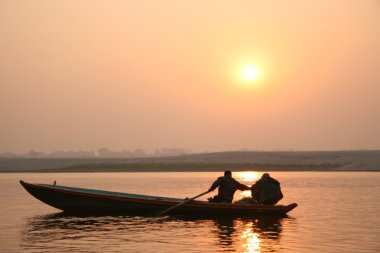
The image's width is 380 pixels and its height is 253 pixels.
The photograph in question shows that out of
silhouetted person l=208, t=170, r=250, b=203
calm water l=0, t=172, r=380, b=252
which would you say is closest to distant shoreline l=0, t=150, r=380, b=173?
silhouetted person l=208, t=170, r=250, b=203

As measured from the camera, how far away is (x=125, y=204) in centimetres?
2619

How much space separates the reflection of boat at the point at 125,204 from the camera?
25516 mm

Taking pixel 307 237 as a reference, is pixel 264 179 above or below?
above

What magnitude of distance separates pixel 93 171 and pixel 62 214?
299 ft

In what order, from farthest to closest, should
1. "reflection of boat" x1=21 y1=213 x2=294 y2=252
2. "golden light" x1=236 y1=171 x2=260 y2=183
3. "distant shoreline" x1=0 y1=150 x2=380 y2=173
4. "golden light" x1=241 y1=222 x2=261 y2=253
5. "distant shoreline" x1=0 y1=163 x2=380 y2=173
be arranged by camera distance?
"distant shoreline" x1=0 y1=163 x2=380 y2=173
"distant shoreline" x1=0 y1=150 x2=380 y2=173
"golden light" x1=236 y1=171 x2=260 y2=183
"reflection of boat" x1=21 y1=213 x2=294 y2=252
"golden light" x1=241 y1=222 x2=261 y2=253

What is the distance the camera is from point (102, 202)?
26.3 meters

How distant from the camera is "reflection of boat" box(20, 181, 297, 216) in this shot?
2552 centimetres

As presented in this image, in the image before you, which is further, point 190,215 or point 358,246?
point 190,215

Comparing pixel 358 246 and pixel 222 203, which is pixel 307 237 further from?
pixel 222 203

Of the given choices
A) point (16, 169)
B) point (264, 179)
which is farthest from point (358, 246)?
point (16, 169)

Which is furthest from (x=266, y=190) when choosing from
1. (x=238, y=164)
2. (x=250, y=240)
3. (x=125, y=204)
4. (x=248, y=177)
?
(x=238, y=164)

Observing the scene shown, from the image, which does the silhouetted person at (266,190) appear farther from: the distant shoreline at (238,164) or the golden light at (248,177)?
the distant shoreline at (238,164)

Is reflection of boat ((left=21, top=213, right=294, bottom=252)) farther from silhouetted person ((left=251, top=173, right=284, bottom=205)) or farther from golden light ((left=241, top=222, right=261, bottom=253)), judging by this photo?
silhouetted person ((left=251, top=173, right=284, bottom=205))

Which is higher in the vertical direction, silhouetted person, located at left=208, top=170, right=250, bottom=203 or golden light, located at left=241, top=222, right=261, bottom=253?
A: silhouetted person, located at left=208, top=170, right=250, bottom=203
